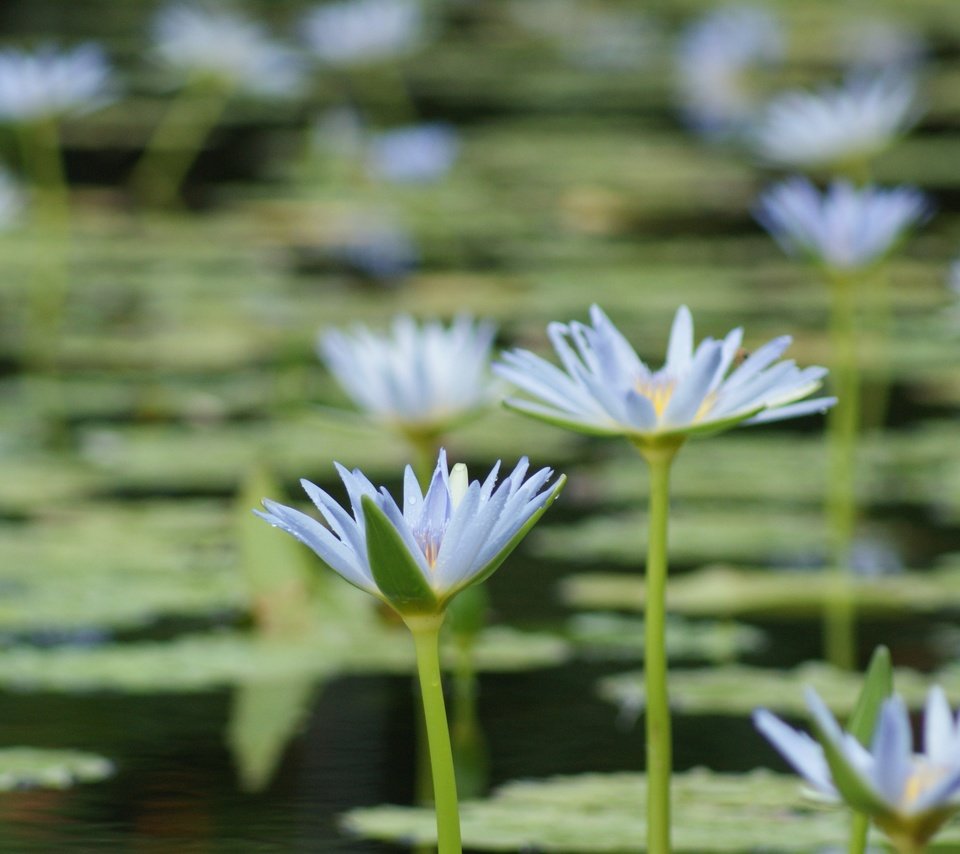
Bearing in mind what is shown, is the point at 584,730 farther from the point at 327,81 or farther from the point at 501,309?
the point at 327,81

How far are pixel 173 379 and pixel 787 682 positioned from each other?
6.29 ft

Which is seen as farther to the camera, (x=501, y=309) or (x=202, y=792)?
(x=501, y=309)

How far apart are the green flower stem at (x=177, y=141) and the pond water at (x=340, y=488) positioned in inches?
3.6

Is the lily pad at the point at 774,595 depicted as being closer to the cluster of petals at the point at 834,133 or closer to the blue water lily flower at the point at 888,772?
the cluster of petals at the point at 834,133

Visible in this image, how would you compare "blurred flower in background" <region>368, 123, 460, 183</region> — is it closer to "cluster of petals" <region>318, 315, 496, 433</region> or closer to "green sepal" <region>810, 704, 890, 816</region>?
"cluster of petals" <region>318, 315, 496, 433</region>

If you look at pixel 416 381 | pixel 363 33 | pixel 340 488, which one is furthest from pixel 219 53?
pixel 416 381

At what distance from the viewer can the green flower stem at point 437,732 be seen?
3.54ft

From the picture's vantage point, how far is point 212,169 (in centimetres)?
647

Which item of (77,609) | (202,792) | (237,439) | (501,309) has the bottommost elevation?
(202,792)

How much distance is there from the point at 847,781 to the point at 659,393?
1.32 ft

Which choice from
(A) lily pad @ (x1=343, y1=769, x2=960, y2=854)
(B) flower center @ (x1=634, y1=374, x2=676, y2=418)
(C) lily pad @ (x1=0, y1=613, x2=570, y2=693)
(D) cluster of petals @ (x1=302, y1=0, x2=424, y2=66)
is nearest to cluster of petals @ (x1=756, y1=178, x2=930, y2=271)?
(C) lily pad @ (x1=0, y1=613, x2=570, y2=693)

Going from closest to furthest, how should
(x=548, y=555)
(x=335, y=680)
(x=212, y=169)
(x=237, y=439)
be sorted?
1. (x=335, y=680)
2. (x=548, y=555)
3. (x=237, y=439)
4. (x=212, y=169)

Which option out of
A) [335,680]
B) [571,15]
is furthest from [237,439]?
[571,15]

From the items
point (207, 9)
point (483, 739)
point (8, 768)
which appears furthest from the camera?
point (207, 9)
